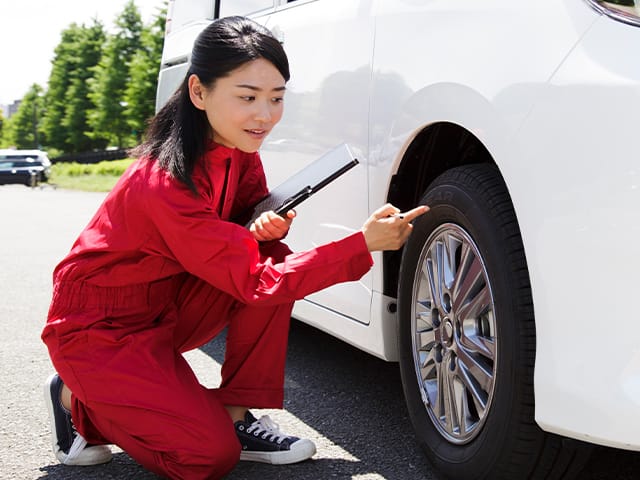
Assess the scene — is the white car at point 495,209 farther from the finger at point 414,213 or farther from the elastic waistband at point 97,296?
the elastic waistband at point 97,296

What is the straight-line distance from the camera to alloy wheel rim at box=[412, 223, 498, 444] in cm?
229

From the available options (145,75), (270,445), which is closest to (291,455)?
(270,445)

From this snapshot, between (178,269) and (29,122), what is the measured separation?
344 ft

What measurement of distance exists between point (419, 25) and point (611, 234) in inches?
37.4

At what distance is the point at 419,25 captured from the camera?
8.13 feet

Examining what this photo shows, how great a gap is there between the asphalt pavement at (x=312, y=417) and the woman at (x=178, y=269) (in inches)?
4.2

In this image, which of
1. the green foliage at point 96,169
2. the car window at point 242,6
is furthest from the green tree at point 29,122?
the car window at point 242,6

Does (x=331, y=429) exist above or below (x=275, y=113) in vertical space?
below

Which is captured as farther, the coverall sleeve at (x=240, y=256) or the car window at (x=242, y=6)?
the car window at (x=242, y=6)

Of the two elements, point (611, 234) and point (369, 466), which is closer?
point (611, 234)

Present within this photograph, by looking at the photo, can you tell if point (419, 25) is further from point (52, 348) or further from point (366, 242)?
point (52, 348)

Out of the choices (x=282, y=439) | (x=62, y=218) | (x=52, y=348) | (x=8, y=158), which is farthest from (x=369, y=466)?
(x=8, y=158)

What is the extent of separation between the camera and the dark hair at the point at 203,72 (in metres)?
2.49

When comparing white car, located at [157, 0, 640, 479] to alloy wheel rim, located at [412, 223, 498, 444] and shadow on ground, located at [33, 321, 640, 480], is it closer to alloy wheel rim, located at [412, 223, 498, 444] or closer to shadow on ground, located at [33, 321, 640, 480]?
alloy wheel rim, located at [412, 223, 498, 444]
